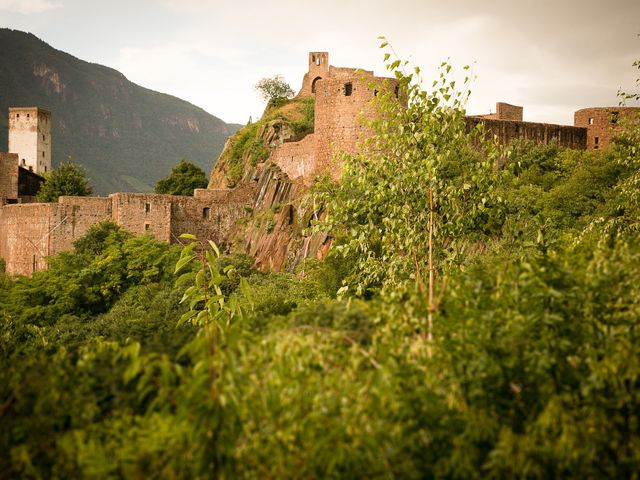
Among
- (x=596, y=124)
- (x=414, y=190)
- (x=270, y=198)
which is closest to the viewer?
(x=414, y=190)

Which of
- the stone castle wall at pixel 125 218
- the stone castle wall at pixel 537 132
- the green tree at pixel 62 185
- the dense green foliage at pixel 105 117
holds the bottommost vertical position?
the stone castle wall at pixel 125 218

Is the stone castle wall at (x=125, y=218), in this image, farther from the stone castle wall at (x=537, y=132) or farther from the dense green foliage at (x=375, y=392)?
the dense green foliage at (x=375, y=392)

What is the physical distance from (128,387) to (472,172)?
31.2 ft

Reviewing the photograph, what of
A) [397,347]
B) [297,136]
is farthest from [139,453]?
[297,136]

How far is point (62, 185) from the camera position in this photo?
59.9 meters

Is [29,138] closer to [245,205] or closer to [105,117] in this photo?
[245,205]

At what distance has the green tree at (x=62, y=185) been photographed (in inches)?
2315

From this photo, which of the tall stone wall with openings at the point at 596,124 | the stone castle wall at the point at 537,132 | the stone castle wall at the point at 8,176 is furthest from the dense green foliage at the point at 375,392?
the stone castle wall at the point at 8,176

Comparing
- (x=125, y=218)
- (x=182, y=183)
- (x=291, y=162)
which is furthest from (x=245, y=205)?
(x=182, y=183)

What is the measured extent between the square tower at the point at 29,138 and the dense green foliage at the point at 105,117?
34243 mm

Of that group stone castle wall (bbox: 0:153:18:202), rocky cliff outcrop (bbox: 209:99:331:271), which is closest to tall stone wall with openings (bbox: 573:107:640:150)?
rocky cliff outcrop (bbox: 209:99:331:271)

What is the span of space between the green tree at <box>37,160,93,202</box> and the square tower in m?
30.6

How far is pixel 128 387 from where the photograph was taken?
6688 millimetres

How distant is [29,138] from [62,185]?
113 ft
